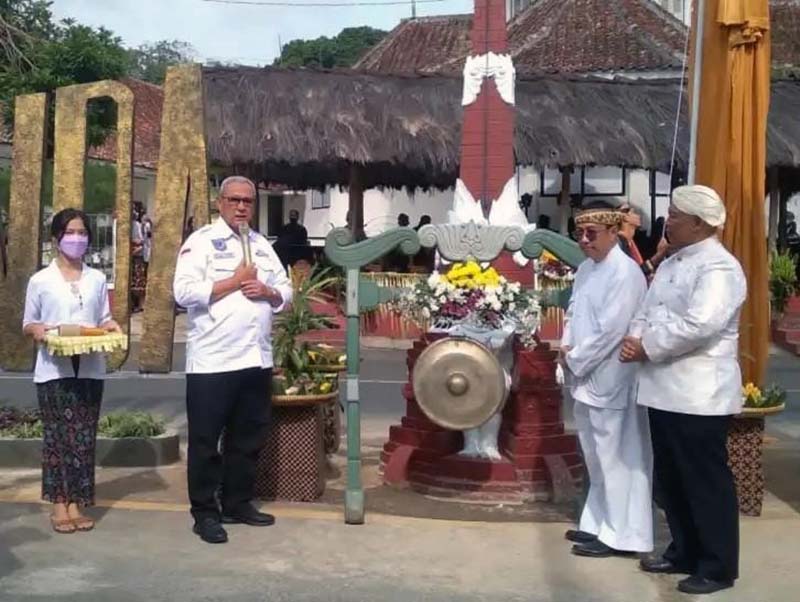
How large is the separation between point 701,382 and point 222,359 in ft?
7.38

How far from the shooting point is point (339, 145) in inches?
668

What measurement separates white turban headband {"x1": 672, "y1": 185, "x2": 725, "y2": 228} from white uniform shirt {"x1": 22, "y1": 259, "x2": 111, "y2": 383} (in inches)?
114

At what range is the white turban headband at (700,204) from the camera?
511 centimetres

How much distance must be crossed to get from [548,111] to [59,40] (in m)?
7.31

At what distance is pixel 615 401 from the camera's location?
18.2 ft

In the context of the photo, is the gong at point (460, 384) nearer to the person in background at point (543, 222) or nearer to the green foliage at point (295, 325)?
the green foliage at point (295, 325)

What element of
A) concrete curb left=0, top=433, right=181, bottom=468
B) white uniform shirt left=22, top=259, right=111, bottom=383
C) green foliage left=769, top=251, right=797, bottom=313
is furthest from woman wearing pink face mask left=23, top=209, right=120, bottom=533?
green foliage left=769, top=251, right=797, bottom=313

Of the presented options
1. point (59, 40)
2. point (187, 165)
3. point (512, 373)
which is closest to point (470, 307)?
point (512, 373)

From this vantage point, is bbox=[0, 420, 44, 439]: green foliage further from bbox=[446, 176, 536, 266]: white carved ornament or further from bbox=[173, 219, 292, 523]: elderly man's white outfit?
bbox=[446, 176, 536, 266]: white carved ornament

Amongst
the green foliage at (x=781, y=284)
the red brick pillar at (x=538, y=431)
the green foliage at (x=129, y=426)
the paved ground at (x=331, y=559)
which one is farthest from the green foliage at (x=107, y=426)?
the green foliage at (x=781, y=284)

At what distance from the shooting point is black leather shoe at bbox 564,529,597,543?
5785mm

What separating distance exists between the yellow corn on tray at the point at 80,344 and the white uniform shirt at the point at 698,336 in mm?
2561

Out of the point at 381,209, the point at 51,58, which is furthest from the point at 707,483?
the point at 381,209

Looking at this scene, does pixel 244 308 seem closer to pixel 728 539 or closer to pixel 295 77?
pixel 728 539
